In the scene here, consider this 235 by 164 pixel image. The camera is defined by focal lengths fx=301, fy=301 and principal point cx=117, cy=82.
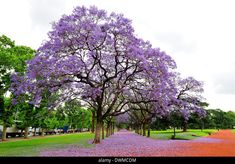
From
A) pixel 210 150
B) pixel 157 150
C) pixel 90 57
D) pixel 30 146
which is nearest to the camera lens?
pixel 210 150

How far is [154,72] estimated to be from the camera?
2866 centimetres

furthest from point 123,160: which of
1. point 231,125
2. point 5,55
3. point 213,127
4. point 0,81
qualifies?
point 231,125

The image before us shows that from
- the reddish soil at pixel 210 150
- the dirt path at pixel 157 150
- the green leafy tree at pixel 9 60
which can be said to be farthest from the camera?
the green leafy tree at pixel 9 60

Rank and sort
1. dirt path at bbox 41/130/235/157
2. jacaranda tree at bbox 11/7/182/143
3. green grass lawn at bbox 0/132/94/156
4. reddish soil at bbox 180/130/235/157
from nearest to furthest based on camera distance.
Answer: reddish soil at bbox 180/130/235/157, dirt path at bbox 41/130/235/157, green grass lawn at bbox 0/132/94/156, jacaranda tree at bbox 11/7/182/143

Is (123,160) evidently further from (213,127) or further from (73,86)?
(213,127)

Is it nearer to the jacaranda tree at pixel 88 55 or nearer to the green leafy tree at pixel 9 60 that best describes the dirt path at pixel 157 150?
the jacaranda tree at pixel 88 55

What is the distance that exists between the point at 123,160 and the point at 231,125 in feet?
416

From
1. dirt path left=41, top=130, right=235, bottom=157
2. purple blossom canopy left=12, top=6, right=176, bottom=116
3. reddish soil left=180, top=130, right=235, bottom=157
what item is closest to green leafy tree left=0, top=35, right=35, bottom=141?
purple blossom canopy left=12, top=6, right=176, bottom=116

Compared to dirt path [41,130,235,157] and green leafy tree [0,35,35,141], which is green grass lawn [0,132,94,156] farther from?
green leafy tree [0,35,35,141]

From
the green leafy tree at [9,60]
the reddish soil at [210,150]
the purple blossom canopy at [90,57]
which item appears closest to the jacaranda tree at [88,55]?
the purple blossom canopy at [90,57]

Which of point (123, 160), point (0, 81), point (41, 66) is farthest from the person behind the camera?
point (0, 81)

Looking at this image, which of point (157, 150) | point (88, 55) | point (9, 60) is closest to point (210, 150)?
point (157, 150)

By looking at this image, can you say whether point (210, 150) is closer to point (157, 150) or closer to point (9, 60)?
point (157, 150)

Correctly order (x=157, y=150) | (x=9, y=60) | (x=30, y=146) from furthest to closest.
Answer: (x=9, y=60) < (x=30, y=146) < (x=157, y=150)
